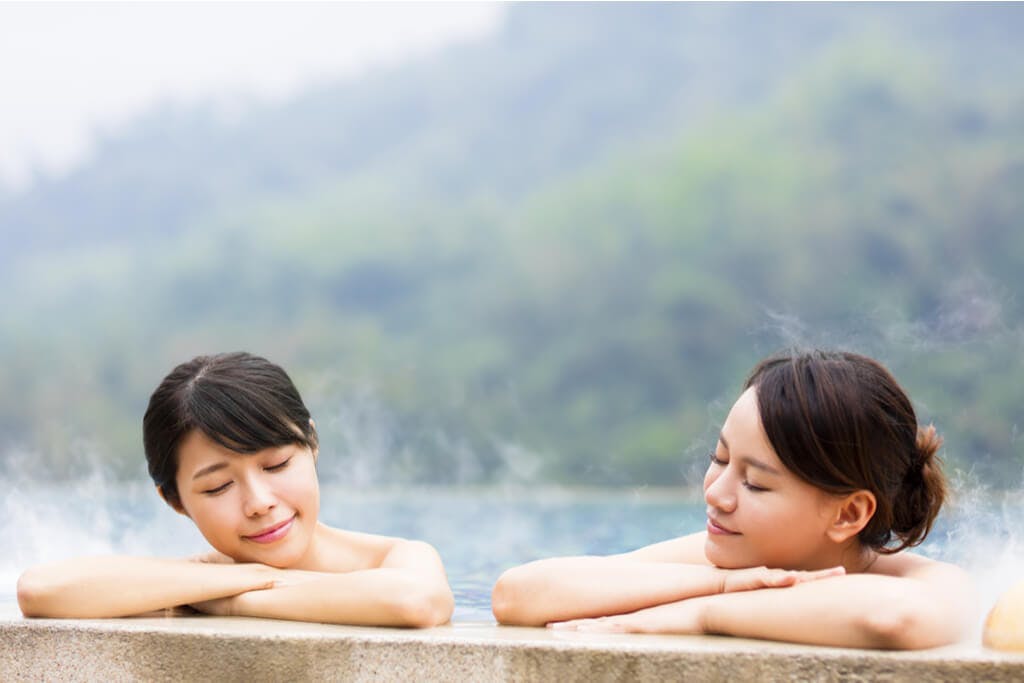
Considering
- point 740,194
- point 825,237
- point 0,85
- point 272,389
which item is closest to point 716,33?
point 740,194

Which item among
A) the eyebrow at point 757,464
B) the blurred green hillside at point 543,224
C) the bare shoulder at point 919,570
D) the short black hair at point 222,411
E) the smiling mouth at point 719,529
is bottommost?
the bare shoulder at point 919,570

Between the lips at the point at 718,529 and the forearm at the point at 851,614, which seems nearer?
the forearm at the point at 851,614

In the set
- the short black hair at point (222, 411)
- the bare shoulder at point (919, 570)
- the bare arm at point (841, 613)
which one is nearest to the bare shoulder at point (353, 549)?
the short black hair at point (222, 411)

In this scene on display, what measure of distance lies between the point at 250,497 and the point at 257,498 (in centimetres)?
2

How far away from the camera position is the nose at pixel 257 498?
2.55 metres

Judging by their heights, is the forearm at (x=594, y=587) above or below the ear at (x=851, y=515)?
below

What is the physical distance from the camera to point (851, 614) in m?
1.96

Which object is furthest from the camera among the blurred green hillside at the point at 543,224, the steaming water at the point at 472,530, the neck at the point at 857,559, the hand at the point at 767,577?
the blurred green hillside at the point at 543,224

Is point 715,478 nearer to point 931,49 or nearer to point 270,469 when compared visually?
point 270,469

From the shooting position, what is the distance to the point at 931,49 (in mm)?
24891

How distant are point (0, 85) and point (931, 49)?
2041cm

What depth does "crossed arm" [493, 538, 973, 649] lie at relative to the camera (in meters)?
1.97

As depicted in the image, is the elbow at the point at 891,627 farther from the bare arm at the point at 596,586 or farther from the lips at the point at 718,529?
the lips at the point at 718,529

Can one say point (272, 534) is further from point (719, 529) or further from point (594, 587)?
point (719, 529)
